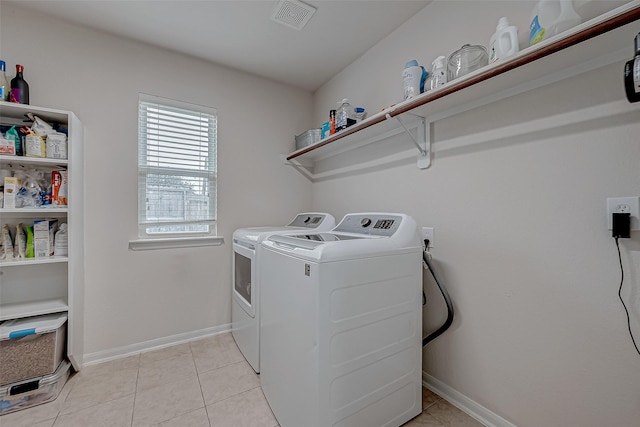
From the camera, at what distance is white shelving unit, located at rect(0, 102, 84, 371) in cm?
163

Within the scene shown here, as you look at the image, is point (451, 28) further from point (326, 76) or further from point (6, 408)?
point (6, 408)

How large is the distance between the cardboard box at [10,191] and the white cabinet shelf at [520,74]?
203 centimetres

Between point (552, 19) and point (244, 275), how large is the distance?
2.22 metres

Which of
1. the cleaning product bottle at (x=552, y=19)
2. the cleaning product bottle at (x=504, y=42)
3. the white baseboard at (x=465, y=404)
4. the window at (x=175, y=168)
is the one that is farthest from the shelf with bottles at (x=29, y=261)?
the cleaning product bottle at (x=552, y=19)

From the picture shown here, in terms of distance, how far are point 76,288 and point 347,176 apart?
2153 mm

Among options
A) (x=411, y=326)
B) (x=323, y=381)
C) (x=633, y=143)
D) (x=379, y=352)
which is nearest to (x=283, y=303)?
(x=323, y=381)

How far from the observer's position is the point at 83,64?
192cm

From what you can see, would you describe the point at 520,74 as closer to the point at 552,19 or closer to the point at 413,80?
the point at 552,19

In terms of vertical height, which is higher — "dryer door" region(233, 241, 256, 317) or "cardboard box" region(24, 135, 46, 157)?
"cardboard box" region(24, 135, 46, 157)

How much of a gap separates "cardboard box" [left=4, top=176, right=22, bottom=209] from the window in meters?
0.66

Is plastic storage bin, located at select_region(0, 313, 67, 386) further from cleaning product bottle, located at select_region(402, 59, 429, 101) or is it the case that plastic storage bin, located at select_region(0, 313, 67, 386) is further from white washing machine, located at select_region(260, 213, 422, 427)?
cleaning product bottle, located at select_region(402, 59, 429, 101)

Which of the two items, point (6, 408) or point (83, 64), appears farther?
point (83, 64)

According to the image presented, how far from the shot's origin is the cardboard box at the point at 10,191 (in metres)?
1.57

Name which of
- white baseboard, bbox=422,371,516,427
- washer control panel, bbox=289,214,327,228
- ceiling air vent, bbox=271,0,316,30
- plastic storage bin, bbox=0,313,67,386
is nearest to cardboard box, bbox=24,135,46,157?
plastic storage bin, bbox=0,313,67,386
